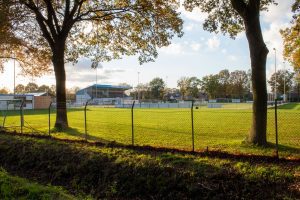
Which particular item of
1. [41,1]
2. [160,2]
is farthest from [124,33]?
[41,1]

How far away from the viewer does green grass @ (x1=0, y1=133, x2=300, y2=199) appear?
7367 mm

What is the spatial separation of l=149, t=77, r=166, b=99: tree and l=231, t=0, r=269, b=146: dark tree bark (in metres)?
125

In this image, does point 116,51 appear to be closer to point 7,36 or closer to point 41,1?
point 41,1

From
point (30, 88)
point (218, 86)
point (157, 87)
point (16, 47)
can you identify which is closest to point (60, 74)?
point (16, 47)

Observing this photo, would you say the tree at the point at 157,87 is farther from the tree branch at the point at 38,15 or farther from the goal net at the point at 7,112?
the tree branch at the point at 38,15

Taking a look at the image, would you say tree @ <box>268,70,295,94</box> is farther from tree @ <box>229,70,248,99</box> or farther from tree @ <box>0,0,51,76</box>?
tree @ <box>0,0,51,76</box>

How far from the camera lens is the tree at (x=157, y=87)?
13893cm

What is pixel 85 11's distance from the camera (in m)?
22.5

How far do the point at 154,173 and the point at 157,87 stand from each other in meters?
132

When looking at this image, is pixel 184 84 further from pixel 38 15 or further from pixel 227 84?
pixel 38 15

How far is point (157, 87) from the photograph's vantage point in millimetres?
140875

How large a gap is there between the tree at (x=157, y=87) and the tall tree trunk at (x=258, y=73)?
412 ft

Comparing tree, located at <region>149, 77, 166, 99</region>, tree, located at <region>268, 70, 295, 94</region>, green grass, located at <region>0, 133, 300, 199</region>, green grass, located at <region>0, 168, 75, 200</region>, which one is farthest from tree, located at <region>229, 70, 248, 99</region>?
green grass, located at <region>0, 168, 75, 200</region>

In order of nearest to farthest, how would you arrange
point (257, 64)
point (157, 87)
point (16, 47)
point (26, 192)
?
point (26, 192) < point (257, 64) < point (16, 47) < point (157, 87)
